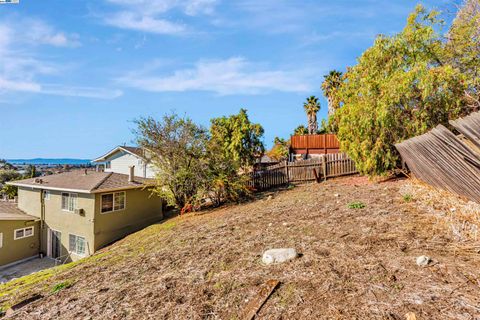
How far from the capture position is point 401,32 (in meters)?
10.2

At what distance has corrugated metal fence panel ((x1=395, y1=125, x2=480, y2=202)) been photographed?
4039 mm

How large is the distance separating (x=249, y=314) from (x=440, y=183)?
5.13m

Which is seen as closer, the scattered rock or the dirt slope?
the scattered rock

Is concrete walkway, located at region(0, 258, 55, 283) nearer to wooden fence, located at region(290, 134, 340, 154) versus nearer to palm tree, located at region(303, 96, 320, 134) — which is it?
wooden fence, located at region(290, 134, 340, 154)

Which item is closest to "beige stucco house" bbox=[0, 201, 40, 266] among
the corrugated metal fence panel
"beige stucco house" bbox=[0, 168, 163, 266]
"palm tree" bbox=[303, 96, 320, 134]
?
"beige stucco house" bbox=[0, 168, 163, 266]

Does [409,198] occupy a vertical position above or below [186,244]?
above

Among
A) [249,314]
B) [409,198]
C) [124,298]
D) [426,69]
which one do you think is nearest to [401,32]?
[426,69]

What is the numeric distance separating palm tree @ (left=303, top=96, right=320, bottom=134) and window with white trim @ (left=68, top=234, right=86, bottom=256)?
31443 mm

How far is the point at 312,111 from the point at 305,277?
3607 centimetres

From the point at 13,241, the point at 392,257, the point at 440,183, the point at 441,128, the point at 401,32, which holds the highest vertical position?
the point at 401,32

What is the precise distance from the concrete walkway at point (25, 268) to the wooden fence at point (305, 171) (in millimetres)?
13189

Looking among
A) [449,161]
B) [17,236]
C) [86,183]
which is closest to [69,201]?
[86,183]

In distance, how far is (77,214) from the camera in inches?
589

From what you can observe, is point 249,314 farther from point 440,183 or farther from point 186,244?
point 440,183
